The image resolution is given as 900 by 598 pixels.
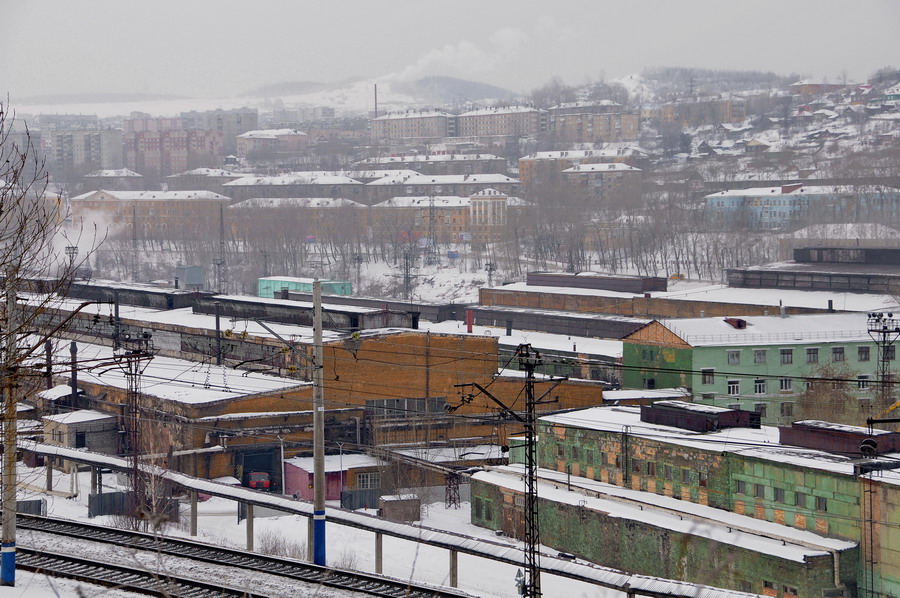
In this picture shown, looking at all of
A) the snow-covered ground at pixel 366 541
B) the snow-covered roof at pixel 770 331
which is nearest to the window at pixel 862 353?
the snow-covered roof at pixel 770 331

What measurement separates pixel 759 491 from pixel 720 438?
53.1 inches

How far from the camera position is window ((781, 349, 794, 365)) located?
72.3ft

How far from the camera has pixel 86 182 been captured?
8050cm

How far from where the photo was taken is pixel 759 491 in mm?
13836

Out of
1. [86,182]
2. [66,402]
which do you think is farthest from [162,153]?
[66,402]

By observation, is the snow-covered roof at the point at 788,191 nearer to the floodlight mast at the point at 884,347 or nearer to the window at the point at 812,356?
the floodlight mast at the point at 884,347

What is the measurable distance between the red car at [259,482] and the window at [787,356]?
401 inches

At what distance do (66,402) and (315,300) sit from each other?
12.6 meters

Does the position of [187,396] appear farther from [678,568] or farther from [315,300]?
[315,300]

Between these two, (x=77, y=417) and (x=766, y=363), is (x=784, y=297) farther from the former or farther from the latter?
(x=77, y=417)

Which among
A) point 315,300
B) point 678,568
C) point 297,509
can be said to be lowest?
point 678,568

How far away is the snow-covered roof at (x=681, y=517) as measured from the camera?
12695mm

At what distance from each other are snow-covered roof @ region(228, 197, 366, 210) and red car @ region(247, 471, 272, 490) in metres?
45.1

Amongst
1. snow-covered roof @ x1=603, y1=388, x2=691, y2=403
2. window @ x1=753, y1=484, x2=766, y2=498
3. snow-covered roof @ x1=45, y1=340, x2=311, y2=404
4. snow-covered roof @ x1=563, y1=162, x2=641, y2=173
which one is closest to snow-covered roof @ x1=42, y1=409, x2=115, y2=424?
snow-covered roof @ x1=45, y1=340, x2=311, y2=404
